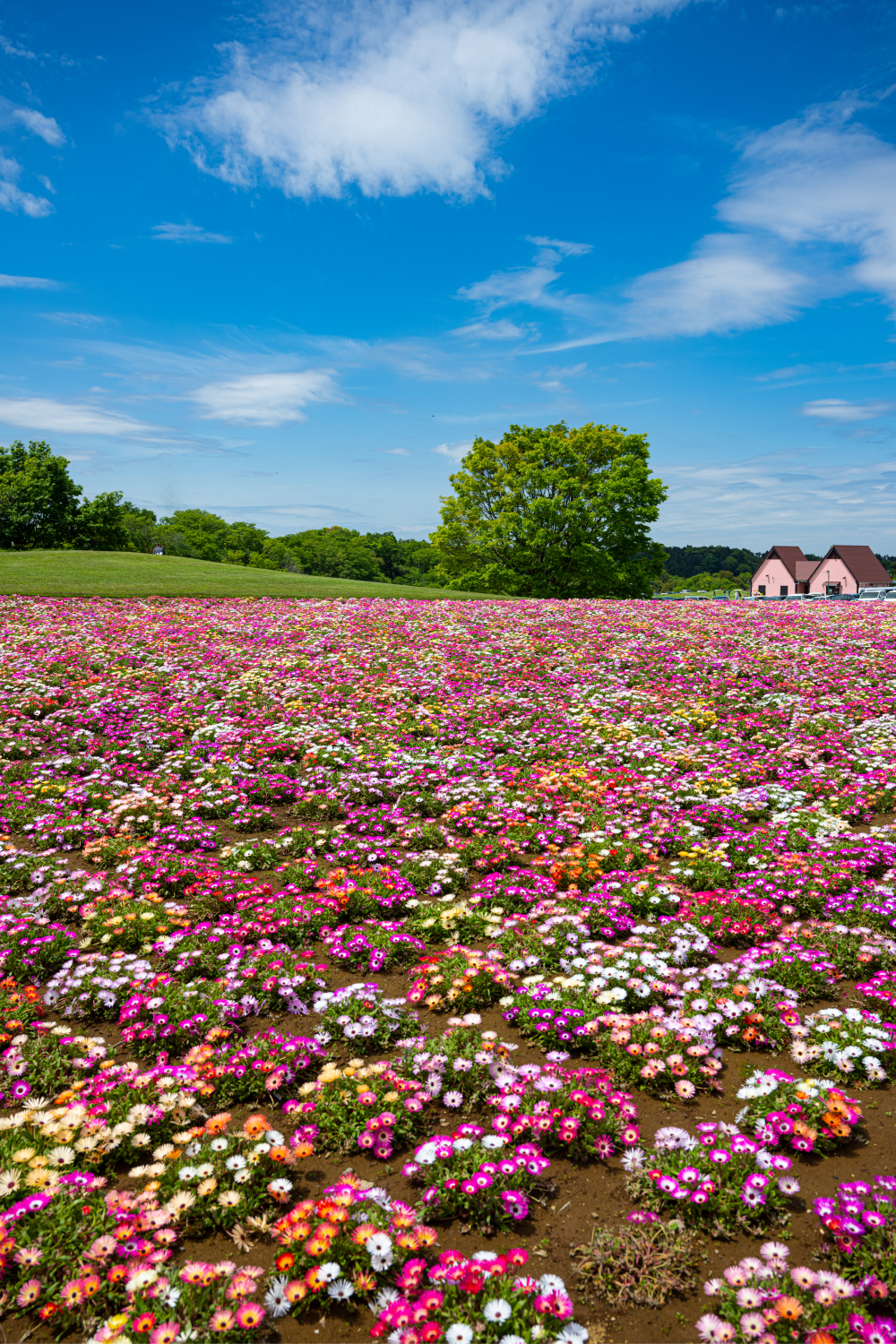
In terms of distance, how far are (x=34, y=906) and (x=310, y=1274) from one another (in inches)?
163

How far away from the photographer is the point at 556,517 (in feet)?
158

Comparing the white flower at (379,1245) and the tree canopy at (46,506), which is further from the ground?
the tree canopy at (46,506)

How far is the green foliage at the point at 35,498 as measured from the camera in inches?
2457

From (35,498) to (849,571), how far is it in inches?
3427

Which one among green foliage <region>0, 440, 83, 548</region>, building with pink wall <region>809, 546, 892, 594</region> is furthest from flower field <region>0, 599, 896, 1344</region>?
building with pink wall <region>809, 546, 892, 594</region>

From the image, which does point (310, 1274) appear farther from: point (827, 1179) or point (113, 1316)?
point (827, 1179)

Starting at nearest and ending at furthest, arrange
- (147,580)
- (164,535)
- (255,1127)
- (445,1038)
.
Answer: (255,1127), (445,1038), (147,580), (164,535)

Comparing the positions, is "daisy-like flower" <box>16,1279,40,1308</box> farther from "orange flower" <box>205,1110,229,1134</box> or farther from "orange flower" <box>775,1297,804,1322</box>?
"orange flower" <box>775,1297,804,1322</box>

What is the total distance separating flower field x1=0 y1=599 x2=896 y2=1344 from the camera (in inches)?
108

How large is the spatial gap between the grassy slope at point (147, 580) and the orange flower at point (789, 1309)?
29290 millimetres

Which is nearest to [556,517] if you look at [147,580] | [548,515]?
[548,515]

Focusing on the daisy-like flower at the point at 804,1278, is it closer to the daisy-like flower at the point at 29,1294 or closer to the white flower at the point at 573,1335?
the white flower at the point at 573,1335

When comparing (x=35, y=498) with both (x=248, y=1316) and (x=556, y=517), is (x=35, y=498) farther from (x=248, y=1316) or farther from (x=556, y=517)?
(x=248, y=1316)

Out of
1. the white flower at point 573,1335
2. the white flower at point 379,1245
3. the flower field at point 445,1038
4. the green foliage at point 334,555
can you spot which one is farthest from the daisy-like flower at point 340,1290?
the green foliage at point 334,555
